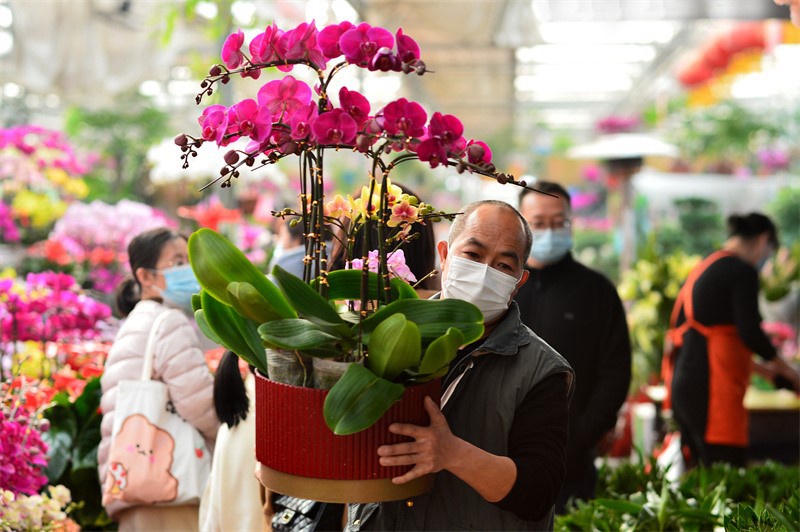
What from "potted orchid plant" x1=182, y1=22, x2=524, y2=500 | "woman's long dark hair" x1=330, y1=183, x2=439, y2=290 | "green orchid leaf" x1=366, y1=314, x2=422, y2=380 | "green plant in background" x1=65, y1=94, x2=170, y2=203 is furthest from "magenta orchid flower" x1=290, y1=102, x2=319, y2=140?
"green plant in background" x1=65, y1=94, x2=170, y2=203

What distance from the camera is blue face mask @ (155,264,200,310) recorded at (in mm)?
2850

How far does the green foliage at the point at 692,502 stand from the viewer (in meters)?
2.23

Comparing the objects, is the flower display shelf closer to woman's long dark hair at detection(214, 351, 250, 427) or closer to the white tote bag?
woman's long dark hair at detection(214, 351, 250, 427)

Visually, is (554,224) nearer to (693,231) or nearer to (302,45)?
(302,45)

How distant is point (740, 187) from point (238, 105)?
928 centimetres

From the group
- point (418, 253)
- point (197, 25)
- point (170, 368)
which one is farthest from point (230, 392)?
point (197, 25)

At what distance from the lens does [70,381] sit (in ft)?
10.7

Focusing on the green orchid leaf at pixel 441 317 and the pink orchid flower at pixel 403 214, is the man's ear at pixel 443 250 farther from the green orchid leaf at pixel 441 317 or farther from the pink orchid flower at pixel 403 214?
the green orchid leaf at pixel 441 317

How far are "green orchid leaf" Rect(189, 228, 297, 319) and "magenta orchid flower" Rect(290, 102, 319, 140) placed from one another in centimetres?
19

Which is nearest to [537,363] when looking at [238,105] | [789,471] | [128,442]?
[238,105]

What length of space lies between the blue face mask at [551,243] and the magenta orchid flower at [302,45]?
169 cm

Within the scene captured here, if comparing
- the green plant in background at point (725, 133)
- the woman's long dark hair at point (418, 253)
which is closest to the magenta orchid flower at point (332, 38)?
the woman's long dark hair at point (418, 253)

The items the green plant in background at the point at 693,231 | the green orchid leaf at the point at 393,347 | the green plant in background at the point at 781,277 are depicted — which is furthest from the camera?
the green plant in background at the point at 693,231

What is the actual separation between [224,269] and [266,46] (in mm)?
346
